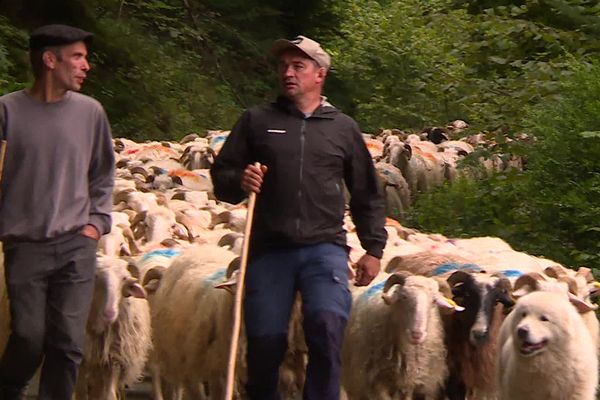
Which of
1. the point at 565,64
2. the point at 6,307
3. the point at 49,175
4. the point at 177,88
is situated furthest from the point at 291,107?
the point at 177,88

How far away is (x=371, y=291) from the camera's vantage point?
33.2 feet

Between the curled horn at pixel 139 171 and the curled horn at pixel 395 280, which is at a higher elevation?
the curled horn at pixel 395 280

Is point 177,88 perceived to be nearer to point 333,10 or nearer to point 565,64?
point 333,10

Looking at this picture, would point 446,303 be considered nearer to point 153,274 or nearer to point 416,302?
point 416,302

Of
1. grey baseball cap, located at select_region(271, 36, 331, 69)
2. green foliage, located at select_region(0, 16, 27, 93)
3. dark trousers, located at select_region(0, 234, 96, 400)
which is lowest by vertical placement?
green foliage, located at select_region(0, 16, 27, 93)

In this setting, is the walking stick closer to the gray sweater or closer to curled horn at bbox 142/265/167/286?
the gray sweater

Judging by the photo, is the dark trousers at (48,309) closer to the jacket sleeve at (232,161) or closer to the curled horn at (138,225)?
the jacket sleeve at (232,161)

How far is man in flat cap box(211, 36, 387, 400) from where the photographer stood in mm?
6848

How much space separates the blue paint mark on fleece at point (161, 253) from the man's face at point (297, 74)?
508 cm

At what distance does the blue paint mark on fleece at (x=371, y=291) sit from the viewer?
10062mm

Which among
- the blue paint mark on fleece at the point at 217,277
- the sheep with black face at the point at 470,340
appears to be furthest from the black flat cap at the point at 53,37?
the sheep with black face at the point at 470,340

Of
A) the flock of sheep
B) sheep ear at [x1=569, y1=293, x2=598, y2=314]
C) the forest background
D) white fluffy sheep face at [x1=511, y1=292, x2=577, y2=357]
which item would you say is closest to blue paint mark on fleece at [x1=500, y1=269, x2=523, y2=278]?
the flock of sheep

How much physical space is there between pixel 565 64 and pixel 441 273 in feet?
20.1

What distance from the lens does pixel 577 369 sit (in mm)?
8422
